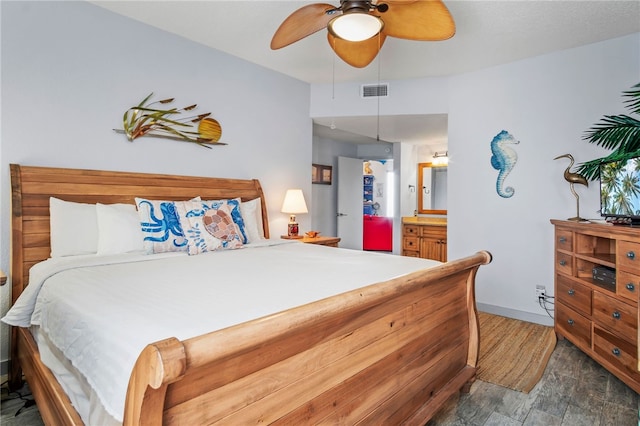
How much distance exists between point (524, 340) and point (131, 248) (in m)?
3.14

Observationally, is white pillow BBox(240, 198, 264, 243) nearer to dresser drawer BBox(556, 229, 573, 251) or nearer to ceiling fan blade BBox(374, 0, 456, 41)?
ceiling fan blade BBox(374, 0, 456, 41)

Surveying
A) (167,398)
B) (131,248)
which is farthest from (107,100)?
(167,398)

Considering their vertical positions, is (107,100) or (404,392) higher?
(107,100)

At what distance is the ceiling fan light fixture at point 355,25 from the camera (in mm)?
1939

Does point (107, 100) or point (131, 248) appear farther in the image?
point (107, 100)

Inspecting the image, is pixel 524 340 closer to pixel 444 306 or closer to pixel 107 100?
pixel 444 306

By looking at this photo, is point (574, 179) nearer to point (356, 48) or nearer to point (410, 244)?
point (356, 48)

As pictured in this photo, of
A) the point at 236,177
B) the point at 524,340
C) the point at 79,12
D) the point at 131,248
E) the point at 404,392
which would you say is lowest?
the point at 524,340

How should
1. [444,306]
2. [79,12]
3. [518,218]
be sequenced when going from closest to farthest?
1. [444,306]
2. [79,12]
3. [518,218]

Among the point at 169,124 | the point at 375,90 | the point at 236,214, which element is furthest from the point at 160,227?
the point at 375,90

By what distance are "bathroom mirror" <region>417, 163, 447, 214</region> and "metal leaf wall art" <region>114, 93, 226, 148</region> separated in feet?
12.8

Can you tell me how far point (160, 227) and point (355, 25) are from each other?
1800mm

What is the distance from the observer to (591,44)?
315 centimetres

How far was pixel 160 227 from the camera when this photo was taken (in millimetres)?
2518
